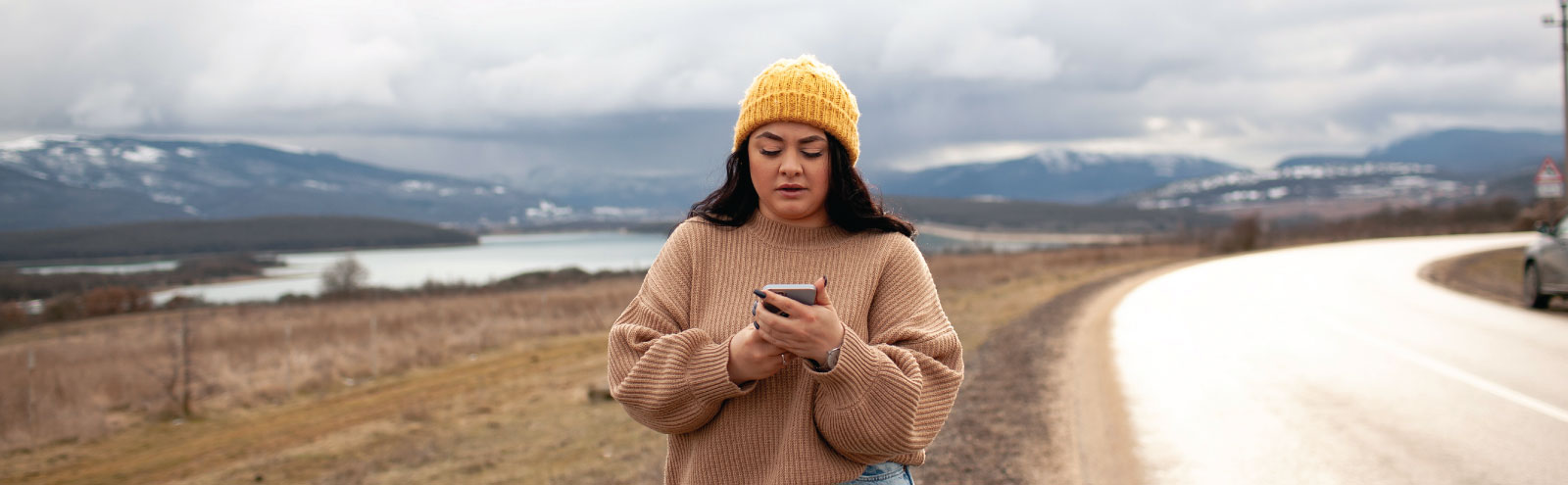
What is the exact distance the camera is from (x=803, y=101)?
203 cm

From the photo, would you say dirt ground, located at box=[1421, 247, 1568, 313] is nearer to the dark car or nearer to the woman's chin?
the dark car

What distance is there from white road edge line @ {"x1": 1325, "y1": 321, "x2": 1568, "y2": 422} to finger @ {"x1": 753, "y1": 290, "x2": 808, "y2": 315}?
834 centimetres

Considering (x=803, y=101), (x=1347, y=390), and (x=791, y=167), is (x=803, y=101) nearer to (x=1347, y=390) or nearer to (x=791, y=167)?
(x=791, y=167)

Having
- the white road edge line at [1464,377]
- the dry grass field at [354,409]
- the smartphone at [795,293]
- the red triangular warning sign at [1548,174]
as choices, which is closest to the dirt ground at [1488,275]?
the red triangular warning sign at [1548,174]

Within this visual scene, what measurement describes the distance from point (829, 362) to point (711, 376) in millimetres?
237

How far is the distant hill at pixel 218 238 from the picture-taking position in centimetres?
13575

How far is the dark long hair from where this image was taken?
2084 millimetres

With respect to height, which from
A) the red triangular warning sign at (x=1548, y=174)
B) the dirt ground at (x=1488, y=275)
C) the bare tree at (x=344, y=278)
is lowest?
the bare tree at (x=344, y=278)

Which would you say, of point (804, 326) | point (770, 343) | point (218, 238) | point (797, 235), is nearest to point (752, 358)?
point (770, 343)

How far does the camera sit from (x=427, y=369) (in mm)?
20453

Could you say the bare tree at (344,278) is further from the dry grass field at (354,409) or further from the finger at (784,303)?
the finger at (784,303)

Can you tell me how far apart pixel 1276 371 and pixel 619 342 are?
10197 mm

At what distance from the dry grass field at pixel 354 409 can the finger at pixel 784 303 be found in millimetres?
5712

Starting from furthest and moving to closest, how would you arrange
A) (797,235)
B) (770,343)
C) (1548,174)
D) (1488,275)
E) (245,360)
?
(1548,174), (1488,275), (245,360), (797,235), (770,343)
